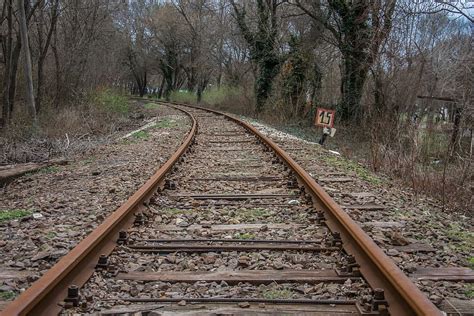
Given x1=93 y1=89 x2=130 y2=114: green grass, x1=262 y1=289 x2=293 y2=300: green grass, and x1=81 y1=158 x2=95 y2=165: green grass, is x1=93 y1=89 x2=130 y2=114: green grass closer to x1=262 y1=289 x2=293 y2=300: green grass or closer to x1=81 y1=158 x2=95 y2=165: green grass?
x1=81 y1=158 x2=95 y2=165: green grass

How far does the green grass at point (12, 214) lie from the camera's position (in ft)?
17.3

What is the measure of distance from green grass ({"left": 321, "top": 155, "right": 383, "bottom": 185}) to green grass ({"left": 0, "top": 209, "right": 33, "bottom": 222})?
4.65m

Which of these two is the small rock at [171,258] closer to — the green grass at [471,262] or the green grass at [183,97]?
the green grass at [471,262]

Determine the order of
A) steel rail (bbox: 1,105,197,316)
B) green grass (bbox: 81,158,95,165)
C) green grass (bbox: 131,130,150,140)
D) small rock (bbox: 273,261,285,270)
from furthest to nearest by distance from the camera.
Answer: green grass (bbox: 131,130,150,140) < green grass (bbox: 81,158,95,165) < small rock (bbox: 273,261,285,270) < steel rail (bbox: 1,105,197,316)

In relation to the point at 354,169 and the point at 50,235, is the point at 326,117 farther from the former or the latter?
the point at 50,235

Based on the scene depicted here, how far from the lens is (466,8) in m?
14.7

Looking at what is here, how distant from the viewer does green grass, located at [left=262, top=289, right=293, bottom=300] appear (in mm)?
3184

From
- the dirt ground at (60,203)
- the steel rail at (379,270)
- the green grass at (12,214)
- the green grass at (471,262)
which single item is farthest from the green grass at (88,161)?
the green grass at (471,262)

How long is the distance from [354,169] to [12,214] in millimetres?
5550

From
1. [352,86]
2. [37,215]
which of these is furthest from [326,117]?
[37,215]

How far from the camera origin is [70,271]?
3.26 metres

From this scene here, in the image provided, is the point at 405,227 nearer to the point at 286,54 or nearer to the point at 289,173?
the point at 289,173

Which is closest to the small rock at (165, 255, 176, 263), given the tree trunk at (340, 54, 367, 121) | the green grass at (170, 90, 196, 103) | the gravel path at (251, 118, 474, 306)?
the gravel path at (251, 118, 474, 306)

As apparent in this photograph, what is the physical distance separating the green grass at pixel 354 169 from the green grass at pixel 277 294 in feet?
15.1
